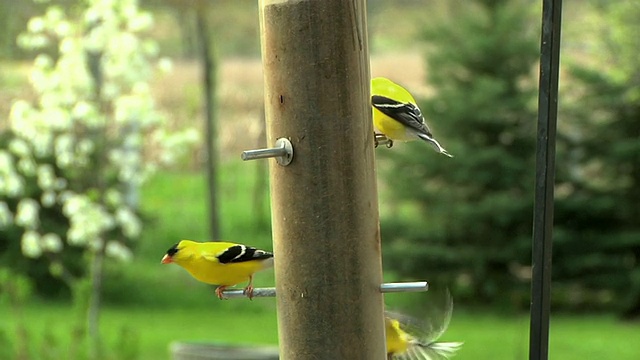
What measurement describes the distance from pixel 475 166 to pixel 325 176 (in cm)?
669

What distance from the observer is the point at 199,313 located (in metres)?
8.18

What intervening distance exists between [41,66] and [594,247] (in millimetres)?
5348

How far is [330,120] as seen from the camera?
1.84 metres

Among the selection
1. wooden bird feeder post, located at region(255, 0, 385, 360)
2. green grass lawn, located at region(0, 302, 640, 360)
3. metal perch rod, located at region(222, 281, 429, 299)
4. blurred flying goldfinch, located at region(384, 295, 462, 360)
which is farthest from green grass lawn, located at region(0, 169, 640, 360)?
wooden bird feeder post, located at region(255, 0, 385, 360)

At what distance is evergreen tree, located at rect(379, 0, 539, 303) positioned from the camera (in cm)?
839

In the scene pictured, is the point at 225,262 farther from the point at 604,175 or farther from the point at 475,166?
the point at 604,175

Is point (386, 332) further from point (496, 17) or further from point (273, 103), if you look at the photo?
point (496, 17)

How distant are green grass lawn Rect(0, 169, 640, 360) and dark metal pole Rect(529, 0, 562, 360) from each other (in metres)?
4.45

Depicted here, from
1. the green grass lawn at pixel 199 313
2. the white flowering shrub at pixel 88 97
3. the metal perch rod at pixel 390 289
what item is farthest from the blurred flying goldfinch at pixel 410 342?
the green grass lawn at pixel 199 313

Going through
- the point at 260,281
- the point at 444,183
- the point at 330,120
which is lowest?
the point at 260,281

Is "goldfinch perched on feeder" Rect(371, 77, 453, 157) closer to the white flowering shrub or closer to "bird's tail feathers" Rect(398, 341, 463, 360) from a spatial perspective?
"bird's tail feathers" Rect(398, 341, 463, 360)

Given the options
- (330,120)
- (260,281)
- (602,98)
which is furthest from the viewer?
(602,98)

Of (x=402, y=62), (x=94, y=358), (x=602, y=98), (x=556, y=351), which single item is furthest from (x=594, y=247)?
(x=94, y=358)

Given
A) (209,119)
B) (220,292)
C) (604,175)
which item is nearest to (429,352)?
(220,292)
